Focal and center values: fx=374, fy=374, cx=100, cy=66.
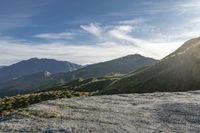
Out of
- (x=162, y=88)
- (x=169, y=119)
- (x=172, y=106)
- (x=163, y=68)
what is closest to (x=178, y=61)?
(x=163, y=68)

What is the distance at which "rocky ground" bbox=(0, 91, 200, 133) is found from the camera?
103ft

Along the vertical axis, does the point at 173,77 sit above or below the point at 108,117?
above

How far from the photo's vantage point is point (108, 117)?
3584 cm

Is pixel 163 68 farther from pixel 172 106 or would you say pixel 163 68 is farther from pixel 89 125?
pixel 89 125

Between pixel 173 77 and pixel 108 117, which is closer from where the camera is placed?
pixel 108 117

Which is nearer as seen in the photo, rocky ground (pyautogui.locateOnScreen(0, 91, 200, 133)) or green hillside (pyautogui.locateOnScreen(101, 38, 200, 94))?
rocky ground (pyautogui.locateOnScreen(0, 91, 200, 133))

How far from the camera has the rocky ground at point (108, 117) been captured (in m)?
31.4

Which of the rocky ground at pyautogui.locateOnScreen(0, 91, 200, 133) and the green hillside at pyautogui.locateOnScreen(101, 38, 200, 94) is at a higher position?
the green hillside at pyautogui.locateOnScreen(101, 38, 200, 94)

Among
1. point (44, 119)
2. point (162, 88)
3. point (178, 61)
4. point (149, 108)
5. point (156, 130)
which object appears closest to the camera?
point (156, 130)

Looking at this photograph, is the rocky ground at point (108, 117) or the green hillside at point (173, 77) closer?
the rocky ground at point (108, 117)

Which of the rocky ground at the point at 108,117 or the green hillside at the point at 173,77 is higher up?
the green hillside at the point at 173,77

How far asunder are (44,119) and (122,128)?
7459 mm

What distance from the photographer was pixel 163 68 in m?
104

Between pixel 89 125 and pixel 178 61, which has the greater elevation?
pixel 178 61
